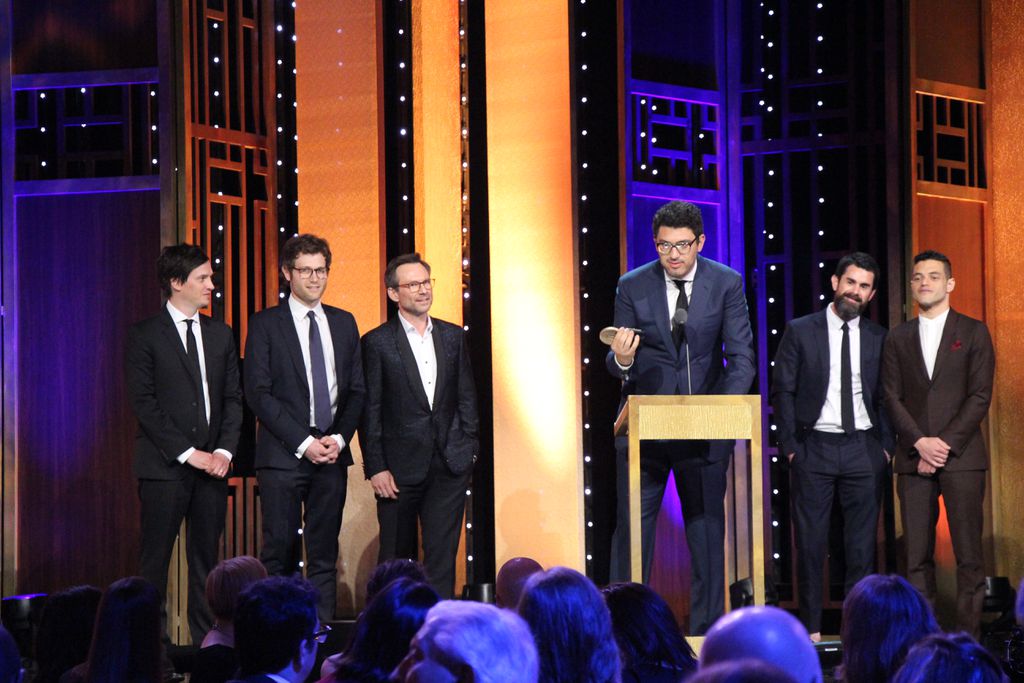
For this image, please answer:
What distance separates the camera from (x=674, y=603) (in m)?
6.56

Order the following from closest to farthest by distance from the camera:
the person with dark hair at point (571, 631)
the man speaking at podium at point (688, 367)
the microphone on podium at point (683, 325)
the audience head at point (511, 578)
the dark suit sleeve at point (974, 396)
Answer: the person with dark hair at point (571, 631), the audience head at point (511, 578), the microphone on podium at point (683, 325), the man speaking at podium at point (688, 367), the dark suit sleeve at point (974, 396)

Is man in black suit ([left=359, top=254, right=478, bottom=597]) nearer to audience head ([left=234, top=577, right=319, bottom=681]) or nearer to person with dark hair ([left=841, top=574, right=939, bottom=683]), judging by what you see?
audience head ([left=234, top=577, right=319, bottom=681])

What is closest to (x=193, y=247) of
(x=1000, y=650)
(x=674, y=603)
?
(x=674, y=603)

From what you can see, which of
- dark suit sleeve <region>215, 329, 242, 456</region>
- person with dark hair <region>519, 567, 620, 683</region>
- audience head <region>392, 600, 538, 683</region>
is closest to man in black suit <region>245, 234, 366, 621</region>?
dark suit sleeve <region>215, 329, 242, 456</region>

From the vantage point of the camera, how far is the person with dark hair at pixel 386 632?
2752 millimetres

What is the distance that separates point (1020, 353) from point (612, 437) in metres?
2.19

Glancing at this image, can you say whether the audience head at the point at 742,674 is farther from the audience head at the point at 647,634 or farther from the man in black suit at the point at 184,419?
the man in black suit at the point at 184,419

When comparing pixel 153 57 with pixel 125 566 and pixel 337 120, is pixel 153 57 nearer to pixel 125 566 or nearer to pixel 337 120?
pixel 337 120

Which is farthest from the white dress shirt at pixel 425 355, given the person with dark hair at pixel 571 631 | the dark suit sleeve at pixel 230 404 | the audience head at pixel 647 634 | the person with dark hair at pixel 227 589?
the person with dark hair at pixel 571 631

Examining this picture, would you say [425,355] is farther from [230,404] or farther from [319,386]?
[230,404]

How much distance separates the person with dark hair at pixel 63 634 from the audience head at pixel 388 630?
914 millimetres

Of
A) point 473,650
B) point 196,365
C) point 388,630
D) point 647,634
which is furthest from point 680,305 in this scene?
point 473,650

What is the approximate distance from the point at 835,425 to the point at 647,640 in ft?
9.29

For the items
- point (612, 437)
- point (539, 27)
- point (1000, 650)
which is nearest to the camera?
point (1000, 650)
